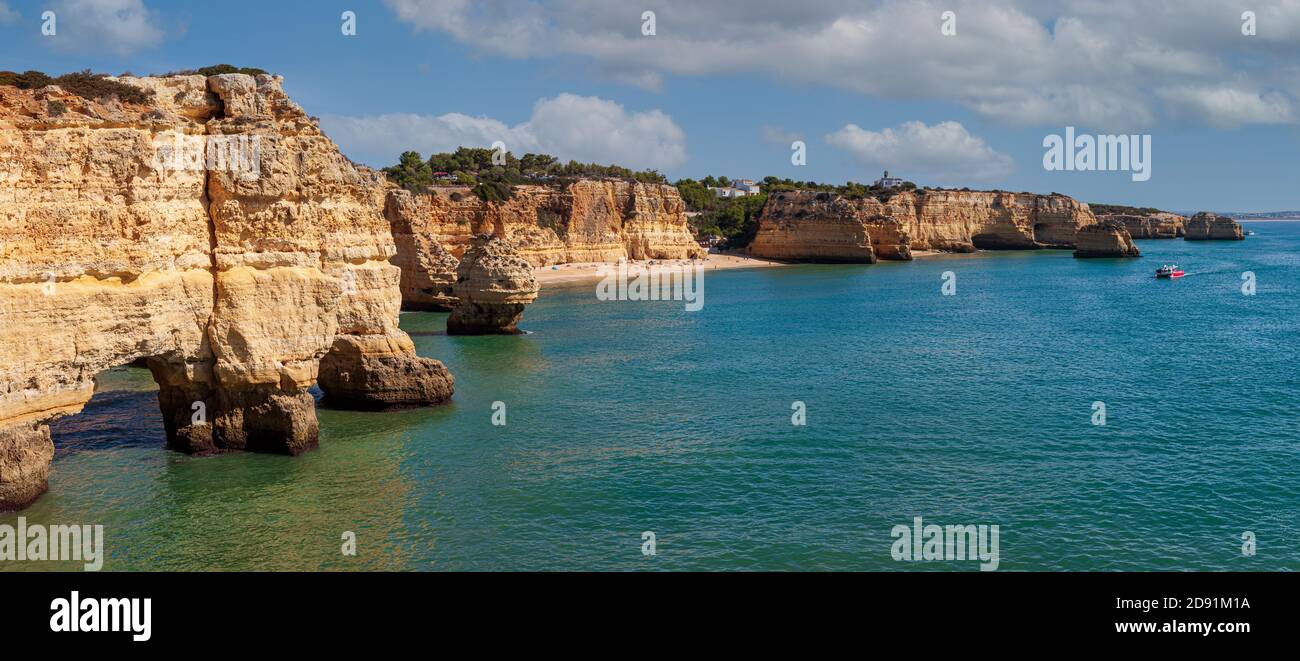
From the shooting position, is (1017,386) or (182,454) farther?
(1017,386)

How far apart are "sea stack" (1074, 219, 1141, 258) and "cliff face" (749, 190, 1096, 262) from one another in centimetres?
2118

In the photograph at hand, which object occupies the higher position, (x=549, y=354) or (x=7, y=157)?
(x=7, y=157)

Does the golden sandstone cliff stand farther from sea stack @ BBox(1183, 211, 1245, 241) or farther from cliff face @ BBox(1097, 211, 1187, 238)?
sea stack @ BBox(1183, 211, 1245, 241)

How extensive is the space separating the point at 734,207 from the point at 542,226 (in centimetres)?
5636

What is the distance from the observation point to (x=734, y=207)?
13675cm

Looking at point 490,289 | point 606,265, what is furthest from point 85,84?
point 606,265

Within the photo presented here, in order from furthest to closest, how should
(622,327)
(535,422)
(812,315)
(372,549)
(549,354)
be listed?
(812,315) → (622,327) → (549,354) → (535,422) → (372,549)

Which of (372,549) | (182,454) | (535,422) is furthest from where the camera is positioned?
(535,422)

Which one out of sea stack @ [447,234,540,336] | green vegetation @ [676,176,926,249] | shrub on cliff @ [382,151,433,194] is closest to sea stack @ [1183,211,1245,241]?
green vegetation @ [676,176,926,249]

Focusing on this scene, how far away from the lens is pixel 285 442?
2245 centimetres
